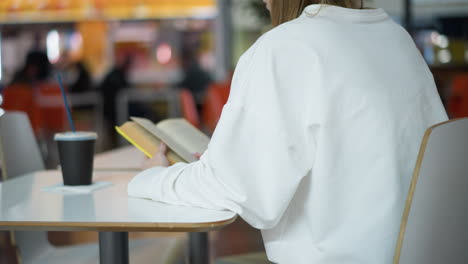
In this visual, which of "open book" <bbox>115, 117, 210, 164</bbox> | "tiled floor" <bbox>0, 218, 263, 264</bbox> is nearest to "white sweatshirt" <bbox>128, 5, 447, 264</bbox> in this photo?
"open book" <bbox>115, 117, 210, 164</bbox>

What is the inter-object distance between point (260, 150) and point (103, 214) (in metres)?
0.31

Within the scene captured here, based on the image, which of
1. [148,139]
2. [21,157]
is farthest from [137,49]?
[148,139]

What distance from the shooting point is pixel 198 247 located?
187 cm

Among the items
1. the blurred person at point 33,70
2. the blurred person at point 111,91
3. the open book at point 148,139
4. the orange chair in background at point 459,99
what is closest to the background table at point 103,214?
the open book at point 148,139

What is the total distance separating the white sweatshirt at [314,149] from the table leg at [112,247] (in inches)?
7.4

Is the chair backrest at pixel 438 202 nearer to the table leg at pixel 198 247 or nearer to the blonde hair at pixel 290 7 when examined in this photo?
the blonde hair at pixel 290 7

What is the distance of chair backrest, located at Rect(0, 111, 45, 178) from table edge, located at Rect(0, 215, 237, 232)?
2.25ft

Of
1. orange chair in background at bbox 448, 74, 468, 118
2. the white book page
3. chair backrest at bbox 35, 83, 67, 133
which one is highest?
the white book page

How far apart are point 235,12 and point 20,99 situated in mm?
2697

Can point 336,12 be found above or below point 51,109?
above

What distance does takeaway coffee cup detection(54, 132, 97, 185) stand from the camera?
136 centimetres

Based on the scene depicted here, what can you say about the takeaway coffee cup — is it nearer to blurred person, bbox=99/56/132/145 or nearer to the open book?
the open book

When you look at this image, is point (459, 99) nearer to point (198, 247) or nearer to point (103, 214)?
point (198, 247)

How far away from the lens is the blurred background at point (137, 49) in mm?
6988
